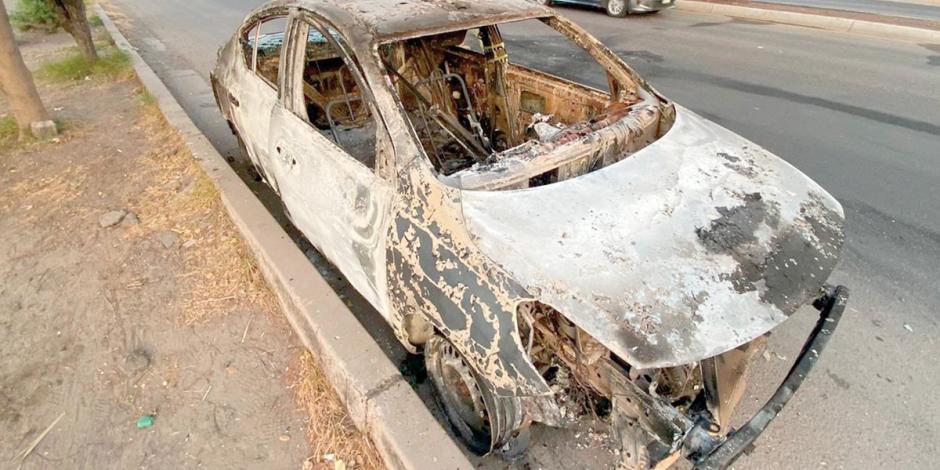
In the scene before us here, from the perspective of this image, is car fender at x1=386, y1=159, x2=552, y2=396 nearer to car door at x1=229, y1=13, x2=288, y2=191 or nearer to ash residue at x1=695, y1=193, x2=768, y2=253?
ash residue at x1=695, y1=193, x2=768, y2=253

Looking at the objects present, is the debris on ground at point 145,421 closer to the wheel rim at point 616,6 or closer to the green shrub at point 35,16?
the green shrub at point 35,16

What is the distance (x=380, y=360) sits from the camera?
8.40ft

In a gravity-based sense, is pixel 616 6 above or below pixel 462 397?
above

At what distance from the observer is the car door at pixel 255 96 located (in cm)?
337

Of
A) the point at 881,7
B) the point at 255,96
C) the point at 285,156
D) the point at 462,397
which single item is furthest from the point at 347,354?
the point at 881,7

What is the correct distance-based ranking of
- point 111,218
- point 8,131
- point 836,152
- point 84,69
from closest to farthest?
point 111,218
point 836,152
point 8,131
point 84,69

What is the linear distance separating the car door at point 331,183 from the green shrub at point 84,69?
616 cm

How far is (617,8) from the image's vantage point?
1223 centimetres

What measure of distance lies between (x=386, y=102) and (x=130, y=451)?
1.98 metres

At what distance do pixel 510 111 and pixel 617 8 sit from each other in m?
9.89

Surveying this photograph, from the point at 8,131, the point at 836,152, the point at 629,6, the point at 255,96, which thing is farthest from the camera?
the point at 629,6

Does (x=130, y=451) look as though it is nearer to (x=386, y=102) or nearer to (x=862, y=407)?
(x=386, y=102)

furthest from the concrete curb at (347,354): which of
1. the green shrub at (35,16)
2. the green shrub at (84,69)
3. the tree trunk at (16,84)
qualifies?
the green shrub at (35,16)

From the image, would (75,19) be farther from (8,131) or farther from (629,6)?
(629,6)
